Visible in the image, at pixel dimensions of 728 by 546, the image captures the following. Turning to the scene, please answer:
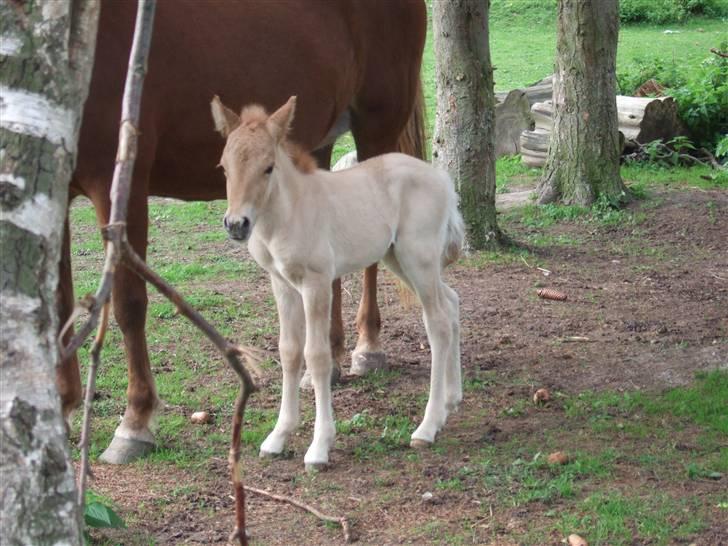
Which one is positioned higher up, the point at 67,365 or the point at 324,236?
the point at 324,236

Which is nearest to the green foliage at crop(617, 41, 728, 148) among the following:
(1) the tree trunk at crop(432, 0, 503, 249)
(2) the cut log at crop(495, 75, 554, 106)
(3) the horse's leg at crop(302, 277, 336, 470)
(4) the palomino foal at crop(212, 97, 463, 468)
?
(2) the cut log at crop(495, 75, 554, 106)

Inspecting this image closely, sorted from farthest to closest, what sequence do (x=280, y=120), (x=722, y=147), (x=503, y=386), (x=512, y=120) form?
(x=512, y=120) < (x=722, y=147) < (x=503, y=386) < (x=280, y=120)

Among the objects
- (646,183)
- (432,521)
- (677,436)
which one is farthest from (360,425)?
(646,183)

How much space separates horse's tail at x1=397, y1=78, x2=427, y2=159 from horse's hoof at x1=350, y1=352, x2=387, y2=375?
131 cm

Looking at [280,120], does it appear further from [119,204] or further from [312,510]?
[119,204]

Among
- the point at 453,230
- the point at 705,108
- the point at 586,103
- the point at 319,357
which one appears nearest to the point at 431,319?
the point at 453,230

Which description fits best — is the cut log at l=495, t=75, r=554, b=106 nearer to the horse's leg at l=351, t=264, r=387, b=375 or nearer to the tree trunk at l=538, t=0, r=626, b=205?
the tree trunk at l=538, t=0, r=626, b=205

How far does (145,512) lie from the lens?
4043 mm

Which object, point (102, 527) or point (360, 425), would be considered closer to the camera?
point (102, 527)

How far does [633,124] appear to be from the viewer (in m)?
10.7

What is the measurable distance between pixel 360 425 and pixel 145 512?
1220 mm

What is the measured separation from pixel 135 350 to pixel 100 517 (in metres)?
1.11

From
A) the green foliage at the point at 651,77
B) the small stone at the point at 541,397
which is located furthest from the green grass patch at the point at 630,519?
the green foliage at the point at 651,77

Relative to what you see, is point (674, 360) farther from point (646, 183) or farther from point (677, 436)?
point (646, 183)
